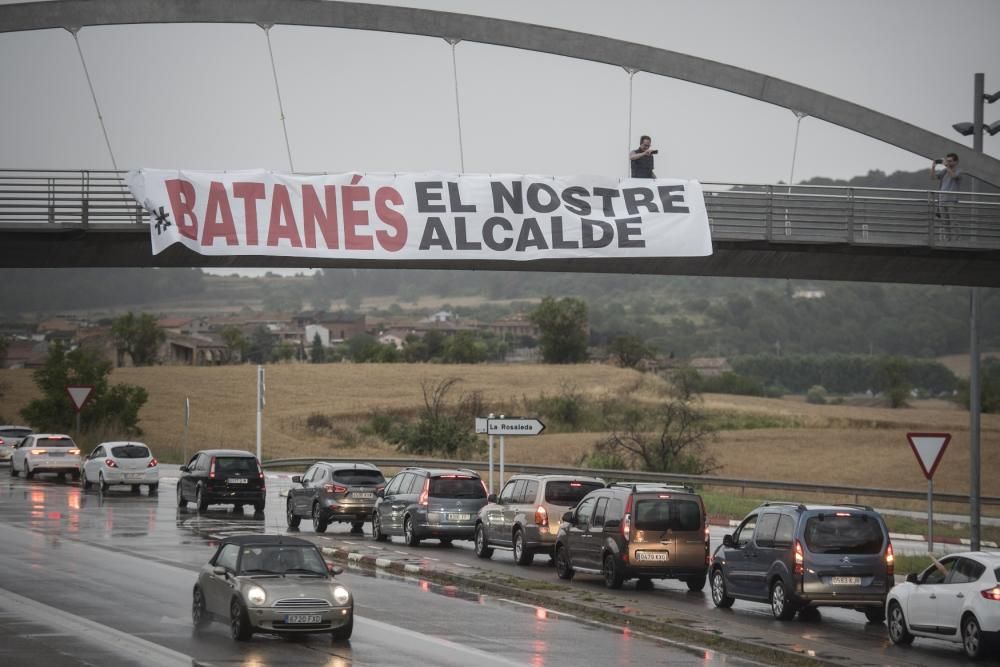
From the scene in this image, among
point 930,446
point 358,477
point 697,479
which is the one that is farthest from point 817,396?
point 930,446

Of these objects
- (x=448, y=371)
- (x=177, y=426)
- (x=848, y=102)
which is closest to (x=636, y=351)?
(x=448, y=371)

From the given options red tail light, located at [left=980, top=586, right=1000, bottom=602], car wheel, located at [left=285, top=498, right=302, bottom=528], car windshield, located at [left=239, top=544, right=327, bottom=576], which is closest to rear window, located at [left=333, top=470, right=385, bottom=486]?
car wheel, located at [left=285, top=498, right=302, bottom=528]

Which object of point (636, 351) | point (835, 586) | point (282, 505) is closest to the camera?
point (835, 586)

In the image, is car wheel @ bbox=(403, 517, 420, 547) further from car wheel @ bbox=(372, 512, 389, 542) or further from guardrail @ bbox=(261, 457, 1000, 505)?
guardrail @ bbox=(261, 457, 1000, 505)

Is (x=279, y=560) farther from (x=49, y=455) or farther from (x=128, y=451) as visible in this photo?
(x=49, y=455)

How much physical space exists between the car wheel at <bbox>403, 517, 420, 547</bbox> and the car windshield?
42.7 ft

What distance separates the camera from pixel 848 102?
100 feet

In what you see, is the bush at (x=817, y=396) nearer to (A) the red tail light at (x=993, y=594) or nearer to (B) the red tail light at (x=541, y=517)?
(B) the red tail light at (x=541, y=517)

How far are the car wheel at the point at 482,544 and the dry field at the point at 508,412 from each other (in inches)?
1399

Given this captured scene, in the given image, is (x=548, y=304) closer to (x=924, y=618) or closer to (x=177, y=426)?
(x=177, y=426)

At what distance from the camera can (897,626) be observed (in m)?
18.5

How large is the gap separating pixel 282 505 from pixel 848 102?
2127 cm

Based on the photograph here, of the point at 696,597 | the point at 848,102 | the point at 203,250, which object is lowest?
the point at 696,597

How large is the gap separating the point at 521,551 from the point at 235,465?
45.8ft
